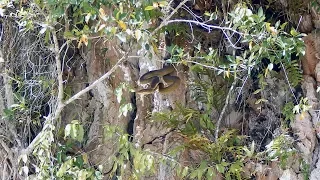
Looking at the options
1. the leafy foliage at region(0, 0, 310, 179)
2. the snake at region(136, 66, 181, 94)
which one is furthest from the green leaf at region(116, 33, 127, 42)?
the snake at region(136, 66, 181, 94)

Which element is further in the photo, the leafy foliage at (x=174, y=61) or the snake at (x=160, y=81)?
the snake at (x=160, y=81)

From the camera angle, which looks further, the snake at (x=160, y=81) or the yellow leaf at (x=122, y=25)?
the snake at (x=160, y=81)

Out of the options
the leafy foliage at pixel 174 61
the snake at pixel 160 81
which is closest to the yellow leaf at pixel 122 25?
the leafy foliage at pixel 174 61

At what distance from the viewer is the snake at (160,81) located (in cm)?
227

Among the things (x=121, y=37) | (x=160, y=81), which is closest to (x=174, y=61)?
(x=160, y=81)

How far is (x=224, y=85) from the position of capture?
2.61m

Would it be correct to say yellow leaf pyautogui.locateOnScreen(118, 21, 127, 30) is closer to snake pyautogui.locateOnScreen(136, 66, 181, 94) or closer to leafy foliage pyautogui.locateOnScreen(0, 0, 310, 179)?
leafy foliage pyautogui.locateOnScreen(0, 0, 310, 179)

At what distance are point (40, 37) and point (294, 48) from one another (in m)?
1.44

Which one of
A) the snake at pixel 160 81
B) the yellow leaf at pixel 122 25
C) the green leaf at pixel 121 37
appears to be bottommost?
the snake at pixel 160 81

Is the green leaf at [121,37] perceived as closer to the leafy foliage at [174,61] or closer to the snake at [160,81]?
the leafy foliage at [174,61]

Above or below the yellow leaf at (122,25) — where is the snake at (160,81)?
below

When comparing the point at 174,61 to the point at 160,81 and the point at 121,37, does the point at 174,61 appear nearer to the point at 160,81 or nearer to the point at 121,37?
the point at 160,81

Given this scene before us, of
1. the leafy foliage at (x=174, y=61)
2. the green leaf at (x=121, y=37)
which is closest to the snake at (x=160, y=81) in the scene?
the leafy foliage at (x=174, y=61)

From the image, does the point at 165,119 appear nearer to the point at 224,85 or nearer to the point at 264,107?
the point at 224,85
